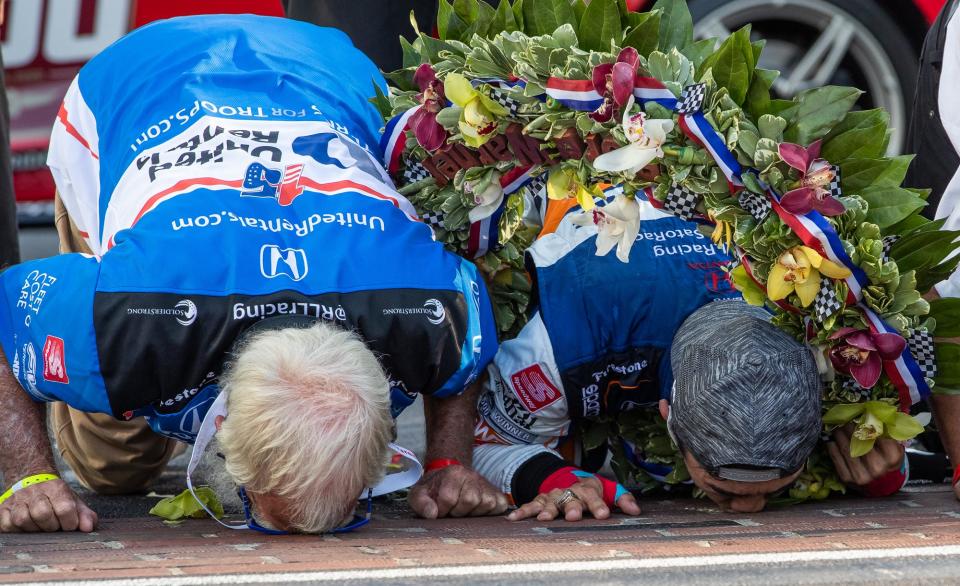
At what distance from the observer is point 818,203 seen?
8.00 feet

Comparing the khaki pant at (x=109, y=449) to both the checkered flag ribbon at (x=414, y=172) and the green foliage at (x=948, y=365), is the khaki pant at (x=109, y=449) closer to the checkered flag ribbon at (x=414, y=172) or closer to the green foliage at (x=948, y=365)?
the checkered flag ribbon at (x=414, y=172)

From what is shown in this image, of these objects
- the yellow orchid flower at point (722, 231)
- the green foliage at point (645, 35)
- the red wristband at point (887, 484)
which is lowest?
the red wristband at point (887, 484)

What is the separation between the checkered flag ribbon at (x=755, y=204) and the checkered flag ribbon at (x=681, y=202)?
131 millimetres

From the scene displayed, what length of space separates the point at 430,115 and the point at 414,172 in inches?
10.1

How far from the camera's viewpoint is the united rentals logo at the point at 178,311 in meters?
2.56

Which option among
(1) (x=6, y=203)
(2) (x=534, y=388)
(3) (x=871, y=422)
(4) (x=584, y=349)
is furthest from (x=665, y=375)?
(1) (x=6, y=203)

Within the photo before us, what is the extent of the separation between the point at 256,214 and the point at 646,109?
2.92ft

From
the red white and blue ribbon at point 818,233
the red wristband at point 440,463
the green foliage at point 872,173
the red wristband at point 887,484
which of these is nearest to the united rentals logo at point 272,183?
the red wristband at point 440,463

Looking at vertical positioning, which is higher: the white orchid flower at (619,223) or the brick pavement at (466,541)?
the white orchid flower at (619,223)

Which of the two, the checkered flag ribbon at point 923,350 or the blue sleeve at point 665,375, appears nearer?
the checkered flag ribbon at point 923,350

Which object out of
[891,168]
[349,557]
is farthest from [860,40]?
[349,557]

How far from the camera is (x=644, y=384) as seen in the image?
10.4 ft

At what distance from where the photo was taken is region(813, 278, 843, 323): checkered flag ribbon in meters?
2.56

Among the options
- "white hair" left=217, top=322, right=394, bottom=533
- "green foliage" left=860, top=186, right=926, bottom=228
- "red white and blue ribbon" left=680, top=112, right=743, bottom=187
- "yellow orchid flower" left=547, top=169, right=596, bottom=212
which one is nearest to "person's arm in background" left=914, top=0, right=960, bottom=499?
"green foliage" left=860, top=186, right=926, bottom=228
